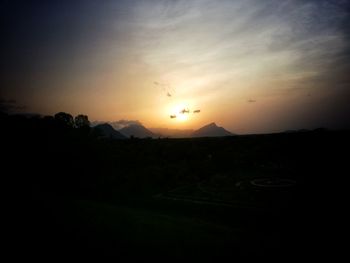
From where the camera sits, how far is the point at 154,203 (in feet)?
74.4

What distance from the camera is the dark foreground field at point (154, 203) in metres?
12.0

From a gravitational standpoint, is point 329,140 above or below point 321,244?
above

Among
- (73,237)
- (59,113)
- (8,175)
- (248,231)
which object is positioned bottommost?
(248,231)

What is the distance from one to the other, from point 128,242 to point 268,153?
3812cm

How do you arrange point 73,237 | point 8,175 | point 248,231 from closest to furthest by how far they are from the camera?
1. point 73,237
2. point 248,231
3. point 8,175

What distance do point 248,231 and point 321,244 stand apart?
3.83 meters

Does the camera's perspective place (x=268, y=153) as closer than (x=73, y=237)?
No

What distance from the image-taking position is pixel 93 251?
10867 mm

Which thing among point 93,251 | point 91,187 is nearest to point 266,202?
point 93,251

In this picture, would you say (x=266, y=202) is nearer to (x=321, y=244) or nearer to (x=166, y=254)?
(x=321, y=244)

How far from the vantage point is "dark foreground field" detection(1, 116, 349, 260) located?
12.0 meters

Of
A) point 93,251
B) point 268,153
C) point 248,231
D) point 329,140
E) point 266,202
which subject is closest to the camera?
point 93,251

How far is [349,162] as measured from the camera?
32344 millimetres

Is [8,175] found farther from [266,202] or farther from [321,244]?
[321,244]
